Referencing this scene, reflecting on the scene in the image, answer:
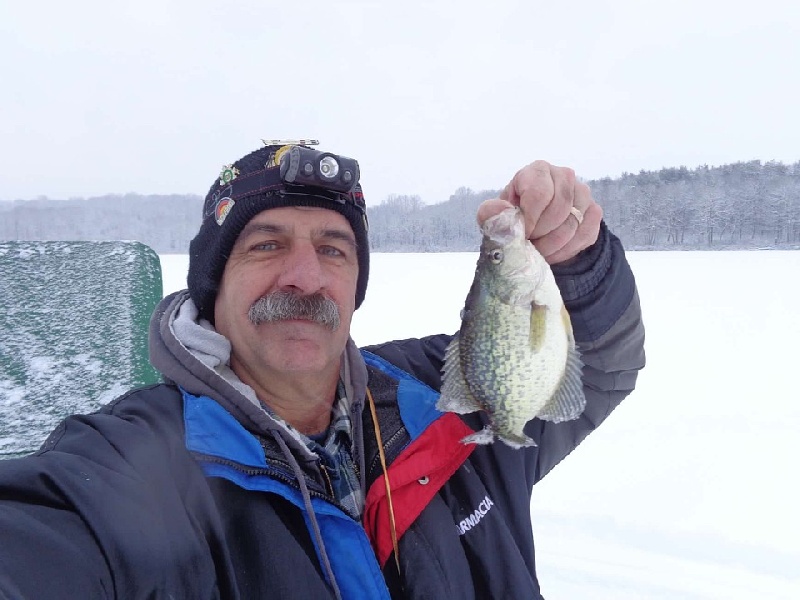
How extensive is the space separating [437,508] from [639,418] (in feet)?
16.7

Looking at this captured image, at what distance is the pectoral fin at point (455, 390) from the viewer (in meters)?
1.81

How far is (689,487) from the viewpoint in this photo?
4.53 m

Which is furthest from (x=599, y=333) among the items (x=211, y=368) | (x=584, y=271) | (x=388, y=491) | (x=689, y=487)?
(x=689, y=487)

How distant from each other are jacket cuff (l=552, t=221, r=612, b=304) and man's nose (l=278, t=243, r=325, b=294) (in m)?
0.88

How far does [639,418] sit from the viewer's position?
615cm

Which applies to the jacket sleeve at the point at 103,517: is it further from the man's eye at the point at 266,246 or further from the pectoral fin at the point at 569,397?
the pectoral fin at the point at 569,397

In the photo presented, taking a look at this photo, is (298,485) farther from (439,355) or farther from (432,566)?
(439,355)

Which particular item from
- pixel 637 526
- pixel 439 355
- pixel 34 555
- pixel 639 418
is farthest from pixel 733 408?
pixel 34 555

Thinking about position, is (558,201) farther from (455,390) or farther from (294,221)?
(294,221)

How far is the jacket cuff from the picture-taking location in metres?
1.95

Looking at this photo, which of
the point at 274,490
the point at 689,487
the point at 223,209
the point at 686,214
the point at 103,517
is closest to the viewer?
the point at 103,517

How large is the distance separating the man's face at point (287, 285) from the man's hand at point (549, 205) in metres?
0.71

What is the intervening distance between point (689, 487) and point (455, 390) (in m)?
3.69

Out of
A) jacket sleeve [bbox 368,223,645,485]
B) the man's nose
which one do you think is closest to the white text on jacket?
jacket sleeve [bbox 368,223,645,485]
